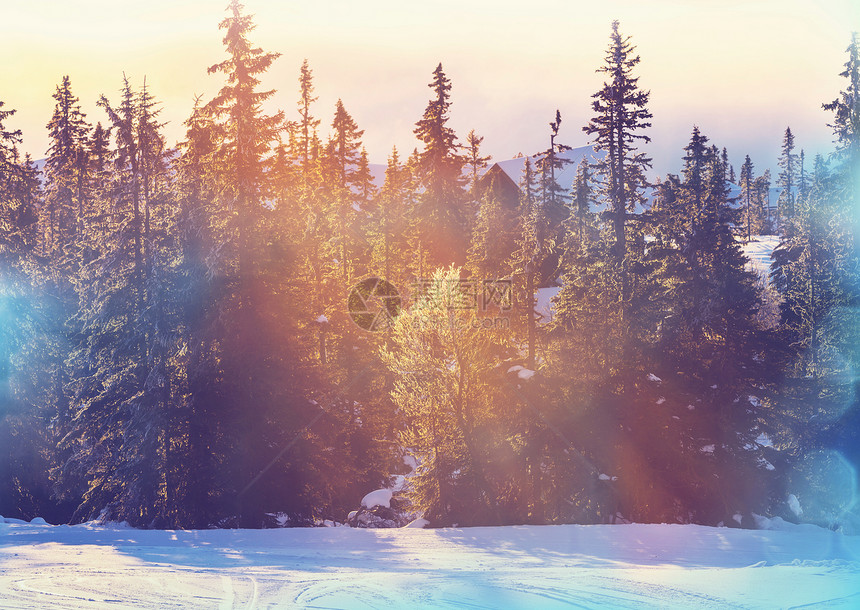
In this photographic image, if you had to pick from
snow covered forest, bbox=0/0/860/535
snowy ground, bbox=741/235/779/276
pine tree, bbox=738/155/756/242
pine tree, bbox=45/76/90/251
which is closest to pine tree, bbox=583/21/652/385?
snow covered forest, bbox=0/0/860/535

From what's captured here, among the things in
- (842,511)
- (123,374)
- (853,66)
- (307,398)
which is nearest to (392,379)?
(307,398)

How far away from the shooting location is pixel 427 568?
1214 cm

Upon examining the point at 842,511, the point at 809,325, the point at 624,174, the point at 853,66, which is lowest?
the point at 842,511

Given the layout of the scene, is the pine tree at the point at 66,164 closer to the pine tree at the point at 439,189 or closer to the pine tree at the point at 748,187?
the pine tree at the point at 439,189

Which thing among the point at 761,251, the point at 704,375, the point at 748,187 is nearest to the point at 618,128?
the point at 704,375

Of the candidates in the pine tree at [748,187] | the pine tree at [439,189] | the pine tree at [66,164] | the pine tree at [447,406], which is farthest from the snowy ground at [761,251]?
the pine tree at [66,164]

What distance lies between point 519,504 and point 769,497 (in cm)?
1143

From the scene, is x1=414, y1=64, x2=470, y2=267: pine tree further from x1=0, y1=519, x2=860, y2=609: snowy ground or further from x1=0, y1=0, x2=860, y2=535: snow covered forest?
x1=0, y1=519, x2=860, y2=609: snowy ground

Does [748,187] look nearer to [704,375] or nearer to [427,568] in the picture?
[704,375]

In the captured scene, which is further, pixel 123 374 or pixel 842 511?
pixel 842 511

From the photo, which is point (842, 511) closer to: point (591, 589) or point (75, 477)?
point (591, 589)

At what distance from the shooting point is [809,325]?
3019cm
